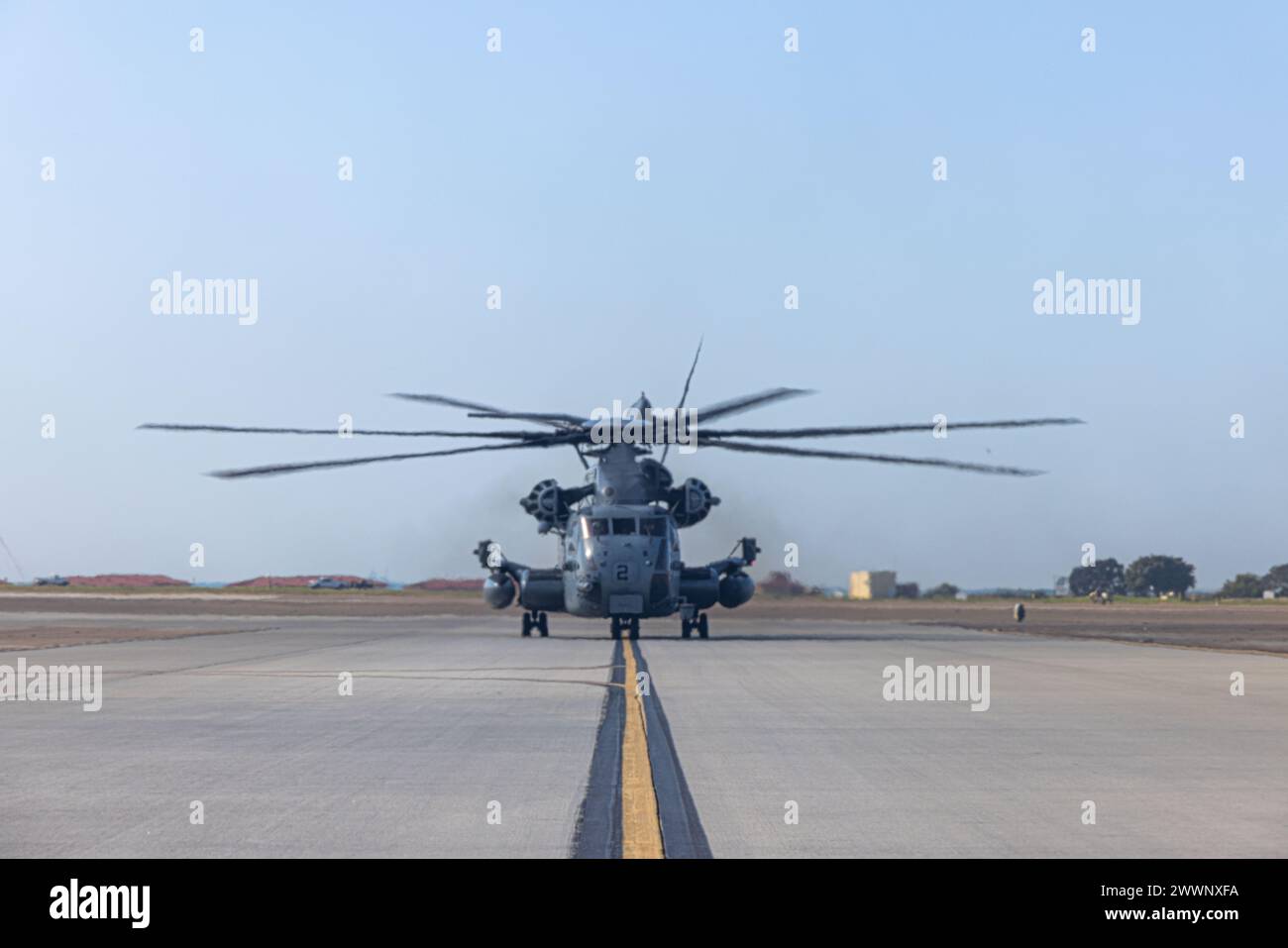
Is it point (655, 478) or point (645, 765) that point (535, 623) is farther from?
point (645, 765)

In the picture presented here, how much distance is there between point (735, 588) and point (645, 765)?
32.0 m

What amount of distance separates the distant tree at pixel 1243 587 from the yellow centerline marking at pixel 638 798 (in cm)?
16204

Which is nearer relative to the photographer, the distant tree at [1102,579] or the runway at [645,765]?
the runway at [645,765]

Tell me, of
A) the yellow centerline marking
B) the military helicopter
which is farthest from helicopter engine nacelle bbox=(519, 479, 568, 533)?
the yellow centerline marking

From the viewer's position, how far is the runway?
393 inches

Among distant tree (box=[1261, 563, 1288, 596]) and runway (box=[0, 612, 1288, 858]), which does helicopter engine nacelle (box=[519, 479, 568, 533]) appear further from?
distant tree (box=[1261, 563, 1288, 596])

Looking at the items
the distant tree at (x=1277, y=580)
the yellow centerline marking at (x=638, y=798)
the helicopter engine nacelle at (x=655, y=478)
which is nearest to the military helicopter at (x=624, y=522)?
the helicopter engine nacelle at (x=655, y=478)

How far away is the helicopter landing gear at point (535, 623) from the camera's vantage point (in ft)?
149

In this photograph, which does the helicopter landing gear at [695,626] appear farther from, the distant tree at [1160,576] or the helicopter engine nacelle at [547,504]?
the distant tree at [1160,576]

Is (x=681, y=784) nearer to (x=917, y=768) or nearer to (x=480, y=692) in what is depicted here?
(x=917, y=768)

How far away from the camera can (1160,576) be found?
187 metres
